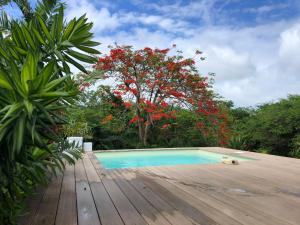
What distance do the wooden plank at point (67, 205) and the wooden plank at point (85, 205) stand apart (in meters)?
0.05

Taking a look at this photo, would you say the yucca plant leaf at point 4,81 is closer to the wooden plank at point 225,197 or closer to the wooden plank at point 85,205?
the wooden plank at point 85,205

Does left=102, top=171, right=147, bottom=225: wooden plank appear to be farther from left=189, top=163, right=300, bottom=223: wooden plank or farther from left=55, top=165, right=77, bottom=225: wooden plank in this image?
left=189, top=163, right=300, bottom=223: wooden plank

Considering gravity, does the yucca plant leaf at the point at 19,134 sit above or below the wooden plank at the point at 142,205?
above

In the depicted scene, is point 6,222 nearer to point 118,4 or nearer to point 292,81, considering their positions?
point 118,4

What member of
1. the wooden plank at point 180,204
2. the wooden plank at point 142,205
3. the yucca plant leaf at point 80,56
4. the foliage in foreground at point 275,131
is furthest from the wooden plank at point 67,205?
the foliage in foreground at point 275,131

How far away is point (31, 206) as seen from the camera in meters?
2.48

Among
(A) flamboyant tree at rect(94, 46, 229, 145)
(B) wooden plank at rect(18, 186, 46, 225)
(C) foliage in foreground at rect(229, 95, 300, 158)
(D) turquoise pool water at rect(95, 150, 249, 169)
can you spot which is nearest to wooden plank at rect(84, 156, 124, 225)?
(B) wooden plank at rect(18, 186, 46, 225)

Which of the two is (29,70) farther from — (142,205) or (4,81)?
(142,205)

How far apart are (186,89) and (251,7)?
3.49m

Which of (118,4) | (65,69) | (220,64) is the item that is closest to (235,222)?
(65,69)

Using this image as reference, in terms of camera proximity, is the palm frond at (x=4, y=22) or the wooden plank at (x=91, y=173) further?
the wooden plank at (x=91, y=173)

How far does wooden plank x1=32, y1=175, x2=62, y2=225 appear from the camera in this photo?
213 cm

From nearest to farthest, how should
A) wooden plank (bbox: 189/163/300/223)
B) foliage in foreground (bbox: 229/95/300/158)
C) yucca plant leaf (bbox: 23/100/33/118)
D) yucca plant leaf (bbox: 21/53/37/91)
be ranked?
yucca plant leaf (bbox: 23/100/33/118)
yucca plant leaf (bbox: 21/53/37/91)
wooden plank (bbox: 189/163/300/223)
foliage in foreground (bbox: 229/95/300/158)

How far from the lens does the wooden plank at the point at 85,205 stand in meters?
2.15
